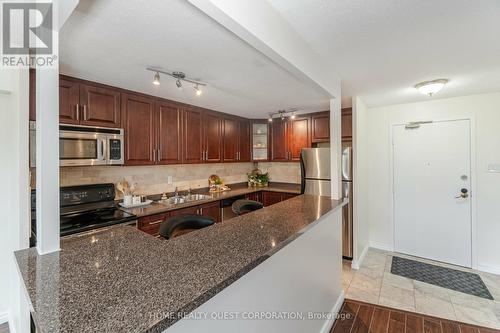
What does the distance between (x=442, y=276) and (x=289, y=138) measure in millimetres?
2872

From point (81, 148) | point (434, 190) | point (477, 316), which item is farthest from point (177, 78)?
point (434, 190)

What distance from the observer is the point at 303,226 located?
1.48m

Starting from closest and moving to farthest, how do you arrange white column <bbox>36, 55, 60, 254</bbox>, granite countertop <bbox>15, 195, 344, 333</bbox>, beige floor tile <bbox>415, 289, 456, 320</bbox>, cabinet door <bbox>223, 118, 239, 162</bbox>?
granite countertop <bbox>15, 195, 344, 333</bbox>, white column <bbox>36, 55, 60, 254</bbox>, beige floor tile <bbox>415, 289, 456, 320</bbox>, cabinet door <bbox>223, 118, 239, 162</bbox>

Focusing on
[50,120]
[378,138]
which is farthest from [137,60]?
[378,138]

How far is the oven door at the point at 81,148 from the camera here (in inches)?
83.0

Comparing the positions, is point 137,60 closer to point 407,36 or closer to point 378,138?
point 407,36

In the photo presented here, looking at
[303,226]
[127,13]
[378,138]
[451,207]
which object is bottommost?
[451,207]

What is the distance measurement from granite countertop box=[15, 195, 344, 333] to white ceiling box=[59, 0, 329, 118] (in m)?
1.22

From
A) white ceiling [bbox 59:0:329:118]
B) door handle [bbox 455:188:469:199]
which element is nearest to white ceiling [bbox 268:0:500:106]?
white ceiling [bbox 59:0:329:118]

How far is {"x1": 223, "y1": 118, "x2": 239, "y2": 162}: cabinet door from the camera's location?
3.89 m

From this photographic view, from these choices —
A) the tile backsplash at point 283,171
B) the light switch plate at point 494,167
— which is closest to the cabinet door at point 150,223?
the tile backsplash at point 283,171

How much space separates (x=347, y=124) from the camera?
11.3 ft

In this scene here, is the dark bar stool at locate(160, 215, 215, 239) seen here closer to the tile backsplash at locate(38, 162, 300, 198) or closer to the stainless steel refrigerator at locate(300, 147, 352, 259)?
the tile backsplash at locate(38, 162, 300, 198)

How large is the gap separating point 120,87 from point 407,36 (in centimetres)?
268
